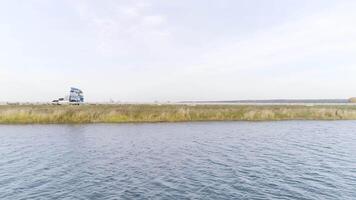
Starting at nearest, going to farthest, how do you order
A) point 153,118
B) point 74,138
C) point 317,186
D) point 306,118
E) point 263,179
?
point 317,186, point 263,179, point 74,138, point 153,118, point 306,118

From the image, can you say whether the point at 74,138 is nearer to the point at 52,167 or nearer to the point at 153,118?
the point at 52,167

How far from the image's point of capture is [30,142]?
30.2m

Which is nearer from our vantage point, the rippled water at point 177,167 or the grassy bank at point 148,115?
the rippled water at point 177,167

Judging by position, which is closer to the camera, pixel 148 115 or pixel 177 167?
pixel 177 167

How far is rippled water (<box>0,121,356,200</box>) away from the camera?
49.5ft

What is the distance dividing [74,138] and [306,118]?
138 feet

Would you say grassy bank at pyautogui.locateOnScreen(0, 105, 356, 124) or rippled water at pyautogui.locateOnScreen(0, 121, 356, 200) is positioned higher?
grassy bank at pyautogui.locateOnScreen(0, 105, 356, 124)

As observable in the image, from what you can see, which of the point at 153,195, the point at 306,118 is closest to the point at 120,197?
the point at 153,195

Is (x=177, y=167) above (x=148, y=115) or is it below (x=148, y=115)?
below

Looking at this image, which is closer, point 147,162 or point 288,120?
point 147,162

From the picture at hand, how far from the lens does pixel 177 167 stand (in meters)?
20.0

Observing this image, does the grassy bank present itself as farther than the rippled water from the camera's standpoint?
Yes

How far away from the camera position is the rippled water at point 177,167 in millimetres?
15094

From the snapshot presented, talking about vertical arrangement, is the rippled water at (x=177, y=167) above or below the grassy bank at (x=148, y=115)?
below
